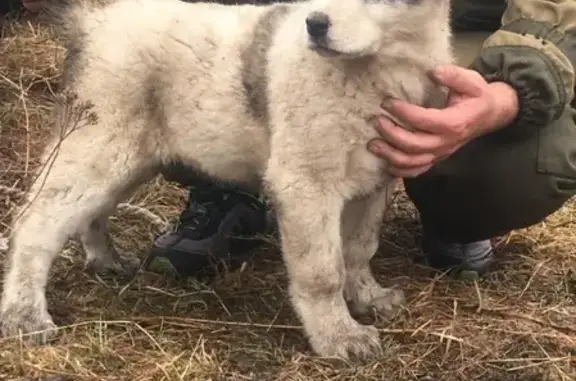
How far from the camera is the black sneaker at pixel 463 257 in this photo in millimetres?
3727

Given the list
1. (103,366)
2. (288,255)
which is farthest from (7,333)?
(288,255)

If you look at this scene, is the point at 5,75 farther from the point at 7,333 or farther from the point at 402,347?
the point at 402,347

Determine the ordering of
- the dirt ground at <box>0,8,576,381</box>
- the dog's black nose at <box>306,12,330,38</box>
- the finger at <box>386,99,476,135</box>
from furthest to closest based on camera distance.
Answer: the dirt ground at <box>0,8,576,381</box> < the finger at <box>386,99,476,135</box> < the dog's black nose at <box>306,12,330,38</box>

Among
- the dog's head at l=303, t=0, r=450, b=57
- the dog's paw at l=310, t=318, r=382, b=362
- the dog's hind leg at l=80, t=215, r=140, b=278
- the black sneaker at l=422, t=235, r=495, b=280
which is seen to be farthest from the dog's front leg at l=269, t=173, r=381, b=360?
the dog's hind leg at l=80, t=215, r=140, b=278

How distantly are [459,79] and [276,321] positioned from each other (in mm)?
937

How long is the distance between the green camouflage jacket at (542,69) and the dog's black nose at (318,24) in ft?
2.43

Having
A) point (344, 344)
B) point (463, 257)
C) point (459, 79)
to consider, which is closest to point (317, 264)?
point (344, 344)

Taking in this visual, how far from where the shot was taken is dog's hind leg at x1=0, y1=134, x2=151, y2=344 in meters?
3.18

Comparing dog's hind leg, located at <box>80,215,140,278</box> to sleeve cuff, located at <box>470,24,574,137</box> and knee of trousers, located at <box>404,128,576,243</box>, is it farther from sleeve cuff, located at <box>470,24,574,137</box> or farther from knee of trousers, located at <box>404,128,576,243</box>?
sleeve cuff, located at <box>470,24,574,137</box>

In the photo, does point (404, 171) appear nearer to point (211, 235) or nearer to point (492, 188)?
point (492, 188)

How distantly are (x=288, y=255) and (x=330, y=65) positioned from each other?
1.76 feet

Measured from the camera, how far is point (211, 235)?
12.7ft

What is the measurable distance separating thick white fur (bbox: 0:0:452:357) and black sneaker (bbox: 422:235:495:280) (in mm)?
403

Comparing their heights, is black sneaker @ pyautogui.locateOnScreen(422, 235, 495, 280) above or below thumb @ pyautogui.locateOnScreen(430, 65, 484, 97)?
below
